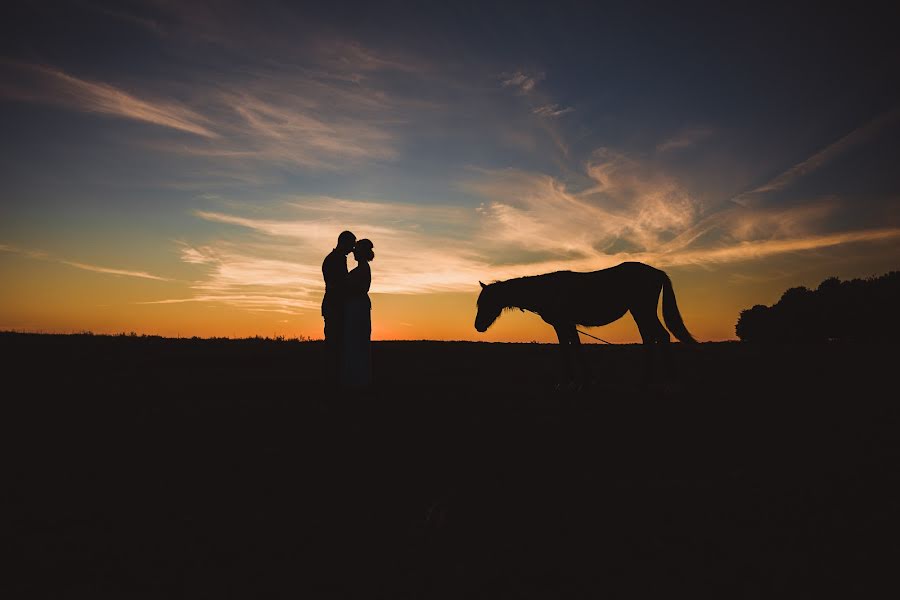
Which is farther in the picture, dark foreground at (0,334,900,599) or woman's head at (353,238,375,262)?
woman's head at (353,238,375,262)

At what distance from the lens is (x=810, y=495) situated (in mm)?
4637

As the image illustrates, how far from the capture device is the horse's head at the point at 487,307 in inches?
516

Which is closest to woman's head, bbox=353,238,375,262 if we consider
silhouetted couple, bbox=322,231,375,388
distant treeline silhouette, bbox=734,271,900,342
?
silhouetted couple, bbox=322,231,375,388

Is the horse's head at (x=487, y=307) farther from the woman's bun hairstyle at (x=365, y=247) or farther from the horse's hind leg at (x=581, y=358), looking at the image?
the woman's bun hairstyle at (x=365, y=247)

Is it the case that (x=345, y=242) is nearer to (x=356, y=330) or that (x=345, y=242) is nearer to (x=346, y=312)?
(x=346, y=312)

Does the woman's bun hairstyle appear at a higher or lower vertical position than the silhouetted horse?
higher

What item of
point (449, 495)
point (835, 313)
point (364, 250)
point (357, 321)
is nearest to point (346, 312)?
point (357, 321)

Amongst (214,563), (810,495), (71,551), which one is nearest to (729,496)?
(810,495)

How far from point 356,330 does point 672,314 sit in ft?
24.7

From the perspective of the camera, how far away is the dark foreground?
11.5 feet

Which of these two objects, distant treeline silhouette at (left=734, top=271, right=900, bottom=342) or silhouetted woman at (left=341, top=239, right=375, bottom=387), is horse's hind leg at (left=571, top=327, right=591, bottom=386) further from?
distant treeline silhouette at (left=734, top=271, right=900, bottom=342)

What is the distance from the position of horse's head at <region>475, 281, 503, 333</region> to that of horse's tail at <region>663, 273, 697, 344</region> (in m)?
4.11

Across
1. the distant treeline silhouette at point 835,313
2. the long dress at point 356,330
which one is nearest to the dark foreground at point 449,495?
the long dress at point 356,330

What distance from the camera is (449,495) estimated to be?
15.6 ft
